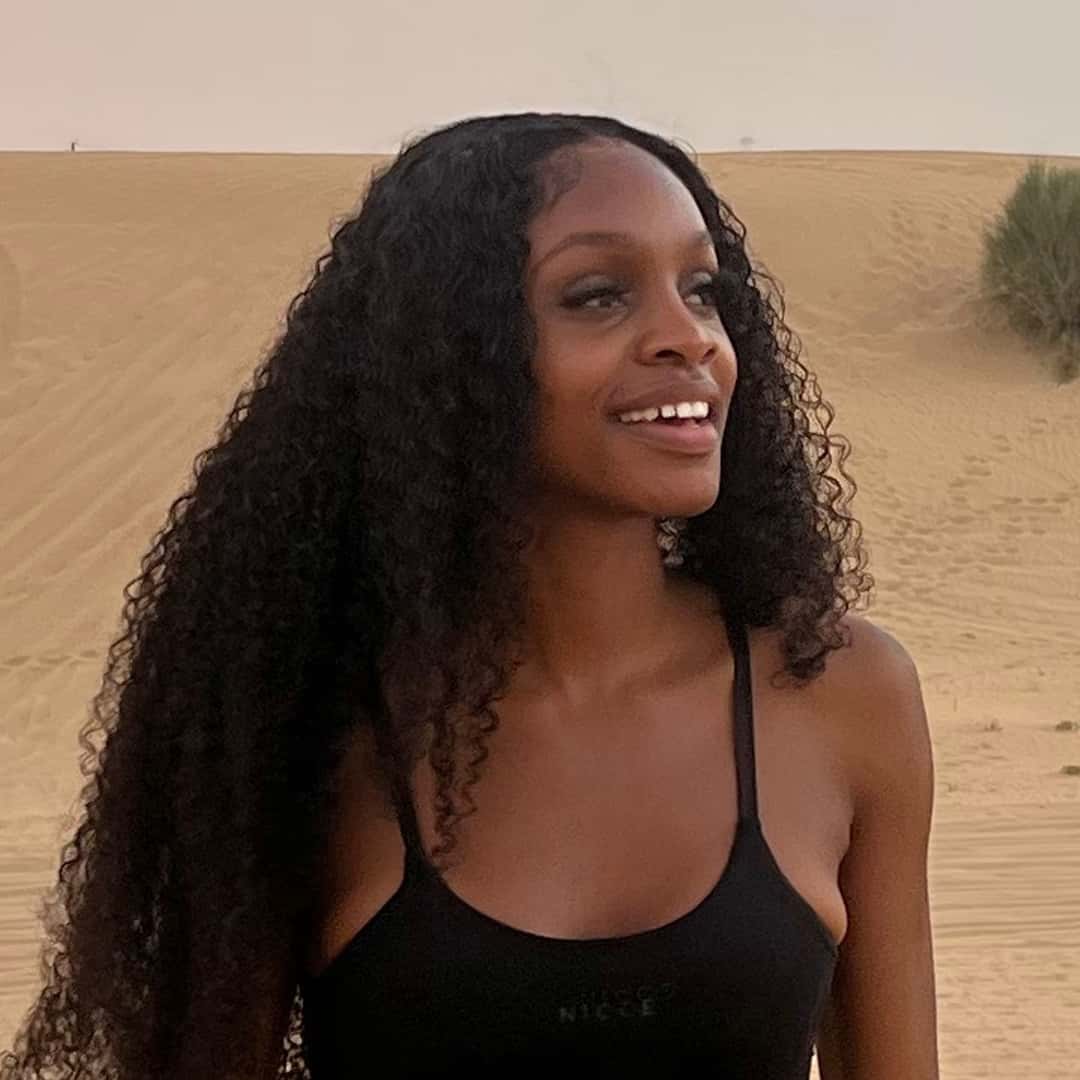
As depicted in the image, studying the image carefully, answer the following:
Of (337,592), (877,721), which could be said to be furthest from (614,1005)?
(337,592)

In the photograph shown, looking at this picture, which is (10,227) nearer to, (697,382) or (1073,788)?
(1073,788)

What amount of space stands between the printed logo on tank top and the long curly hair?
0.21 metres

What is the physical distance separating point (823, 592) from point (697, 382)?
0.35m

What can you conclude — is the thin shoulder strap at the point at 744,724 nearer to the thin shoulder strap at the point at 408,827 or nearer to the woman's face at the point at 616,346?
the woman's face at the point at 616,346

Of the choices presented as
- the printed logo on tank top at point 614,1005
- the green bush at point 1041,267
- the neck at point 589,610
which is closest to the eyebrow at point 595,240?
the neck at point 589,610

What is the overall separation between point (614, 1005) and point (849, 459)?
1666 cm

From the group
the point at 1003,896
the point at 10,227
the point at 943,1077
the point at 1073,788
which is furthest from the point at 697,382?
the point at 10,227

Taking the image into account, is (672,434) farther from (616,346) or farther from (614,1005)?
(614,1005)

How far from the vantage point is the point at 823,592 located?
2303 mm

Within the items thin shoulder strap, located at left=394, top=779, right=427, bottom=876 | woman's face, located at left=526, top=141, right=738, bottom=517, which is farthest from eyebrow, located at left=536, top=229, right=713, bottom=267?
thin shoulder strap, located at left=394, top=779, right=427, bottom=876

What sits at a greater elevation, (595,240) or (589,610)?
(595,240)

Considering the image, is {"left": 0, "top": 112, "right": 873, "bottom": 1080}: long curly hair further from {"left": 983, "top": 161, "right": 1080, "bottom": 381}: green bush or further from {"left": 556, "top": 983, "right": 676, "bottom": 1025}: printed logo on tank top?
{"left": 983, "top": 161, "right": 1080, "bottom": 381}: green bush

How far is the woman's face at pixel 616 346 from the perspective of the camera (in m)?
2.06

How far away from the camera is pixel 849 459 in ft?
60.2
